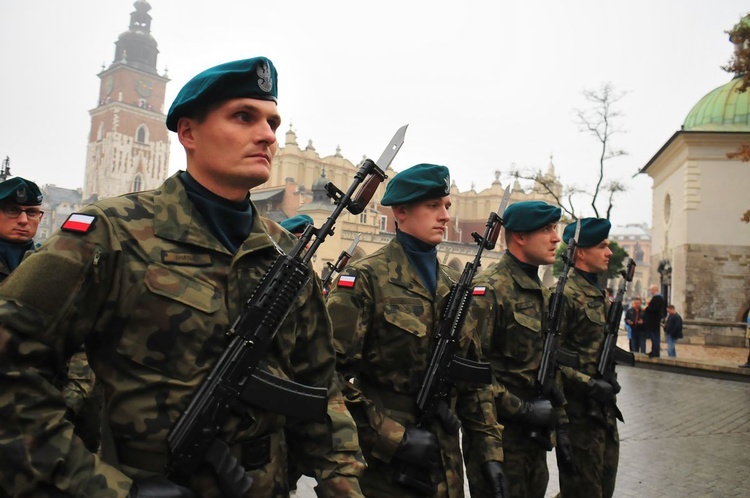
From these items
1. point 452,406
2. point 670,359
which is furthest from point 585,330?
point 670,359

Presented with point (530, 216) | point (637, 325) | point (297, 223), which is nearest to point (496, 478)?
point (530, 216)

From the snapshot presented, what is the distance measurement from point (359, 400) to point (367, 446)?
23 centimetres

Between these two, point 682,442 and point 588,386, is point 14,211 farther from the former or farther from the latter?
point 682,442

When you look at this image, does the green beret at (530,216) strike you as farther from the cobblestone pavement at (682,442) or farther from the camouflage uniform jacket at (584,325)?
the cobblestone pavement at (682,442)

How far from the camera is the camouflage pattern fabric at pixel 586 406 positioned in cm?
452

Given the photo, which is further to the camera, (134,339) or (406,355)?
(406,355)

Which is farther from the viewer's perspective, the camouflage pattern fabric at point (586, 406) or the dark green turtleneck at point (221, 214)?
the camouflage pattern fabric at point (586, 406)

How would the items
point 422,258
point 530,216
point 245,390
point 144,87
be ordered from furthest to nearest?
Answer: 1. point 144,87
2. point 530,216
3. point 422,258
4. point 245,390

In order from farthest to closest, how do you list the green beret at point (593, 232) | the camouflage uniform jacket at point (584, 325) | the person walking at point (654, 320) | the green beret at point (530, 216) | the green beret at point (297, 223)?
the person walking at point (654, 320) → the green beret at point (297, 223) → the green beret at point (593, 232) → the camouflage uniform jacket at point (584, 325) → the green beret at point (530, 216)

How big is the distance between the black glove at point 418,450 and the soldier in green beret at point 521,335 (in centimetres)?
71

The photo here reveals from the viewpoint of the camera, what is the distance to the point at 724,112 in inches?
912

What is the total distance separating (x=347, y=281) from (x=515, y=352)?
1.53 metres

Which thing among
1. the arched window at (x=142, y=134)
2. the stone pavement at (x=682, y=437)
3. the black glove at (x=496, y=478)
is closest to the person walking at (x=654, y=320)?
the stone pavement at (x=682, y=437)

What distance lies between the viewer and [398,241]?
11.6 ft
